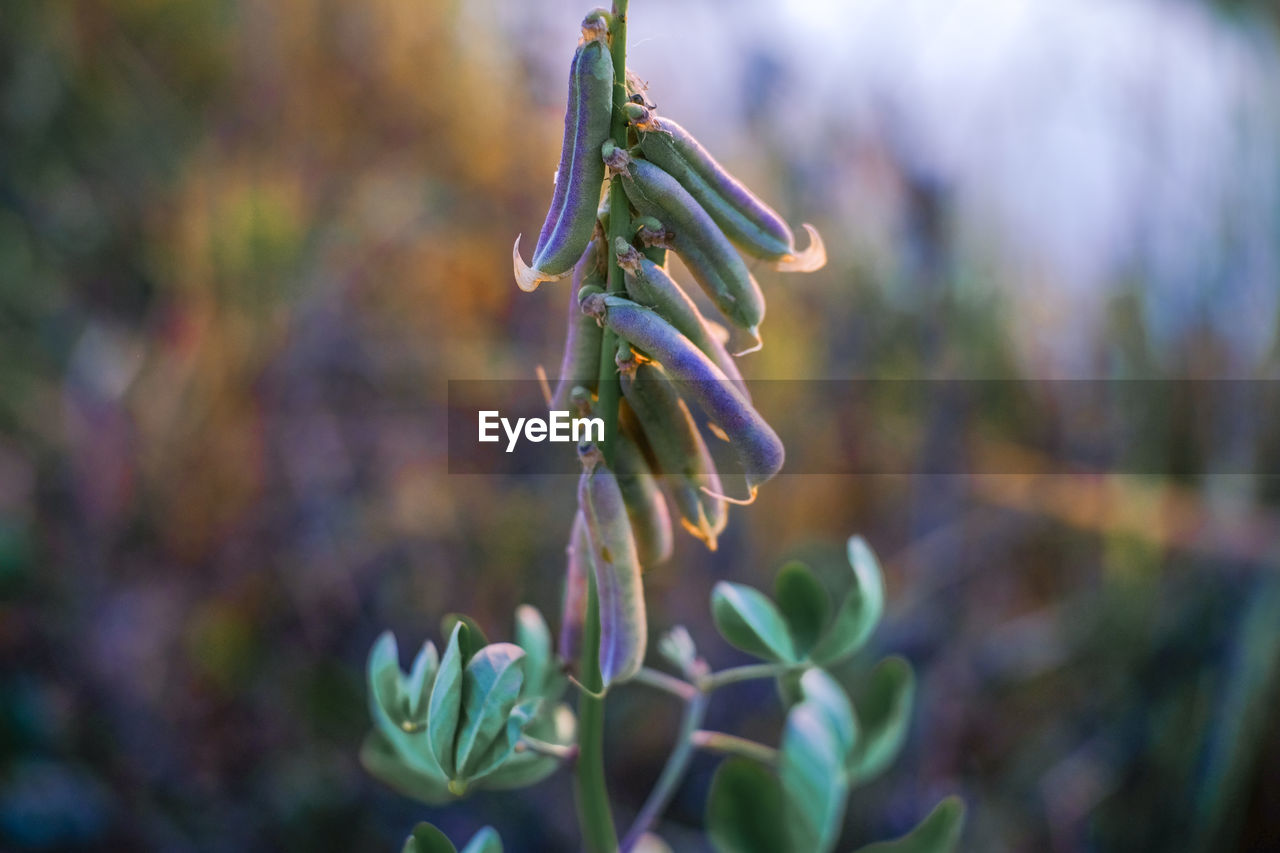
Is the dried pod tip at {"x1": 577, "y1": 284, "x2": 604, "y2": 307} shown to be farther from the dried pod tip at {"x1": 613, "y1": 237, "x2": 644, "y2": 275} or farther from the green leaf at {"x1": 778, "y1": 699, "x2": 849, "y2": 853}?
the green leaf at {"x1": 778, "y1": 699, "x2": 849, "y2": 853}

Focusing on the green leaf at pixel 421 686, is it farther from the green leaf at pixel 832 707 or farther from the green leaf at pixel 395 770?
the green leaf at pixel 832 707

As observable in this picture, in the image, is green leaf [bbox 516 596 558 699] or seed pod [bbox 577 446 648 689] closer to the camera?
seed pod [bbox 577 446 648 689]

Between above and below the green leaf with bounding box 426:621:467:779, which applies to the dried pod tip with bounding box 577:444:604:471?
above

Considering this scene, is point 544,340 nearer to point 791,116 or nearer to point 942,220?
point 791,116

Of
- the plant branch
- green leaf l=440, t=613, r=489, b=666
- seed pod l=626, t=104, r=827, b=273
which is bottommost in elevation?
the plant branch

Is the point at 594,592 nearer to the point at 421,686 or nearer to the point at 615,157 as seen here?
the point at 421,686

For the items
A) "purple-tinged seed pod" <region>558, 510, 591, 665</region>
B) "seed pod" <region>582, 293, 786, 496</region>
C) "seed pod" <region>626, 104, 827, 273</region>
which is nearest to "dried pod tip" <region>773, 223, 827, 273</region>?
"seed pod" <region>626, 104, 827, 273</region>
